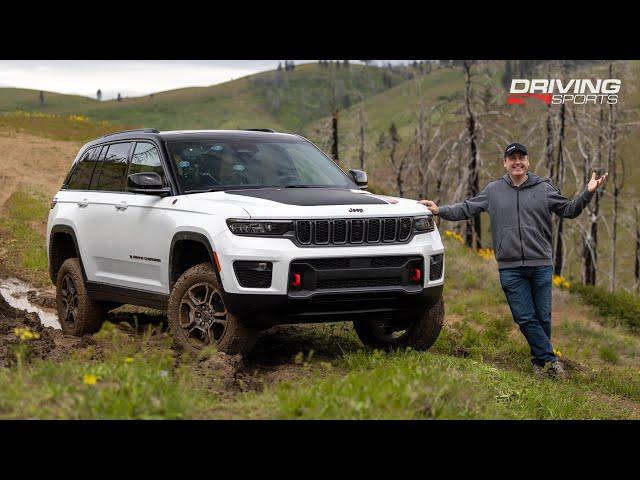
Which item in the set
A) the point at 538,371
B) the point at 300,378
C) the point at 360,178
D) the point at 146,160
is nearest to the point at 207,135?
the point at 146,160

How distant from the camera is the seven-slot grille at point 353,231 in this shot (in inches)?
309

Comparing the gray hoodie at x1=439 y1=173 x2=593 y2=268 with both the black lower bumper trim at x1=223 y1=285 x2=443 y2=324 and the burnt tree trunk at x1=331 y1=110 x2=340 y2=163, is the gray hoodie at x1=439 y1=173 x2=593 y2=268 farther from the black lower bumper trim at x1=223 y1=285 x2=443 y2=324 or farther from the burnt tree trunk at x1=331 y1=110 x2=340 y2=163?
the burnt tree trunk at x1=331 y1=110 x2=340 y2=163

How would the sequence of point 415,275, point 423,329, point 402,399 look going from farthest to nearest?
point 423,329, point 415,275, point 402,399

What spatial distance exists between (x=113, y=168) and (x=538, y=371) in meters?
5.22

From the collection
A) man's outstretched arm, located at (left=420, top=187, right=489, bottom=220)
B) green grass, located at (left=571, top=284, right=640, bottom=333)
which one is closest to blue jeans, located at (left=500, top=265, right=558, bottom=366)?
man's outstretched arm, located at (left=420, top=187, right=489, bottom=220)

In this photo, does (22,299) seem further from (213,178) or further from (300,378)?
(300,378)

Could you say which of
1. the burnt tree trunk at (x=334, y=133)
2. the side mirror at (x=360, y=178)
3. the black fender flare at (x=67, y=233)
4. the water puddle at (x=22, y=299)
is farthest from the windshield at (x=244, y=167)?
the burnt tree trunk at (x=334, y=133)

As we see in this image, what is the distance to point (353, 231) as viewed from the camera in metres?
8.05

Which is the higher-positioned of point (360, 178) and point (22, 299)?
point (360, 178)

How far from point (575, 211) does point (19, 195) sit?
19.3m

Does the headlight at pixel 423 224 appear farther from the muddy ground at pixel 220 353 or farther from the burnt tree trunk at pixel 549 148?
the burnt tree trunk at pixel 549 148

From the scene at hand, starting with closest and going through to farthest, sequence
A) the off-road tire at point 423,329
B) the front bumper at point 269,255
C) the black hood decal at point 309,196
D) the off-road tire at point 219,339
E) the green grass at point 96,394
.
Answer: the green grass at point 96,394 → the front bumper at point 269,255 → the off-road tire at point 219,339 → the black hood decal at point 309,196 → the off-road tire at point 423,329

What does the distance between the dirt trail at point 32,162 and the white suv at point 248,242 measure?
52.5 ft

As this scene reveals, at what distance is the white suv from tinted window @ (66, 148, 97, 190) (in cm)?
32
